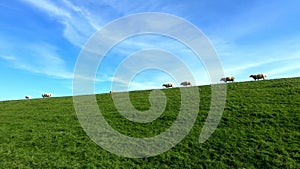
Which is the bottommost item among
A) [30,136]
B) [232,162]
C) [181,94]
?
[232,162]

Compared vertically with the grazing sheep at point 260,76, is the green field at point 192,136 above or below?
below

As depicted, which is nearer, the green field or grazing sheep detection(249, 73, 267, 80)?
the green field

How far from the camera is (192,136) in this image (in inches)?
853

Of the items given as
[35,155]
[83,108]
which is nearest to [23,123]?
[83,108]

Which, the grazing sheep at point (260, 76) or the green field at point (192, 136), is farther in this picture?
the grazing sheep at point (260, 76)

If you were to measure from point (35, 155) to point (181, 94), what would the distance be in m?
18.1

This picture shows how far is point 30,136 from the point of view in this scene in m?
24.9

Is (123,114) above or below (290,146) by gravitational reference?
above

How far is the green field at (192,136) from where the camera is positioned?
1830 centimetres

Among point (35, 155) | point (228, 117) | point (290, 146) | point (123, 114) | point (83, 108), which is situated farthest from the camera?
point (83, 108)

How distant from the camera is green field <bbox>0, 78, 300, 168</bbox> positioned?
60.0ft

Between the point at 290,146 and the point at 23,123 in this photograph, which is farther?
the point at 23,123

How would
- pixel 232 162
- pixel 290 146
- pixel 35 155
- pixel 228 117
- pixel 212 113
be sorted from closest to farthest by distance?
pixel 232 162 < pixel 290 146 < pixel 35 155 < pixel 228 117 < pixel 212 113

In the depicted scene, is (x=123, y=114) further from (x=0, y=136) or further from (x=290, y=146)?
(x=290, y=146)
